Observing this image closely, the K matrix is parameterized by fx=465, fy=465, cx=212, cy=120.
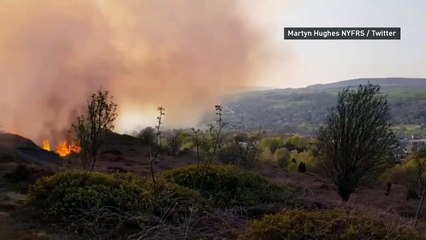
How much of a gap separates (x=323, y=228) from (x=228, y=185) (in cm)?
477

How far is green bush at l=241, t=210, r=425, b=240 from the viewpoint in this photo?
7207 mm

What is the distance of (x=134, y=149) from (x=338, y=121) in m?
32.0

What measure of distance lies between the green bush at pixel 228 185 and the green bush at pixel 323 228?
326cm

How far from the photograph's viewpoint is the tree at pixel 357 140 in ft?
73.7

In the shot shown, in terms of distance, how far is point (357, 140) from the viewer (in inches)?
888

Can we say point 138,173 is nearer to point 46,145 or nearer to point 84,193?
point 84,193

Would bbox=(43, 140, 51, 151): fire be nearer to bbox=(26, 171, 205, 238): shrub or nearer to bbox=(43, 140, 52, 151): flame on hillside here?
bbox=(43, 140, 52, 151): flame on hillside

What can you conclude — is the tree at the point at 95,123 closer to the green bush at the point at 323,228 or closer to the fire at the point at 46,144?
the green bush at the point at 323,228

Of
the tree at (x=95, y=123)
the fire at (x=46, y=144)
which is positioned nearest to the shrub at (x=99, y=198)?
the tree at (x=95, y=123)

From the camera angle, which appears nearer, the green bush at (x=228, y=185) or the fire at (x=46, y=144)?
the green bush at (x=228, y=185)

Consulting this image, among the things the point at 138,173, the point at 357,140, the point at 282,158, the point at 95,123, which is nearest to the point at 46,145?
the point at 138,173

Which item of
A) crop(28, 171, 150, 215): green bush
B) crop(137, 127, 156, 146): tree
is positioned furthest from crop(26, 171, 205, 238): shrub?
crop(137, 127, 156, 146): tree

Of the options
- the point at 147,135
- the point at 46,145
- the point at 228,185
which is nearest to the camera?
the point at 228,185

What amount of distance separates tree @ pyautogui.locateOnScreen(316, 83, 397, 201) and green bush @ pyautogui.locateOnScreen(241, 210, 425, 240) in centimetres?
1518
